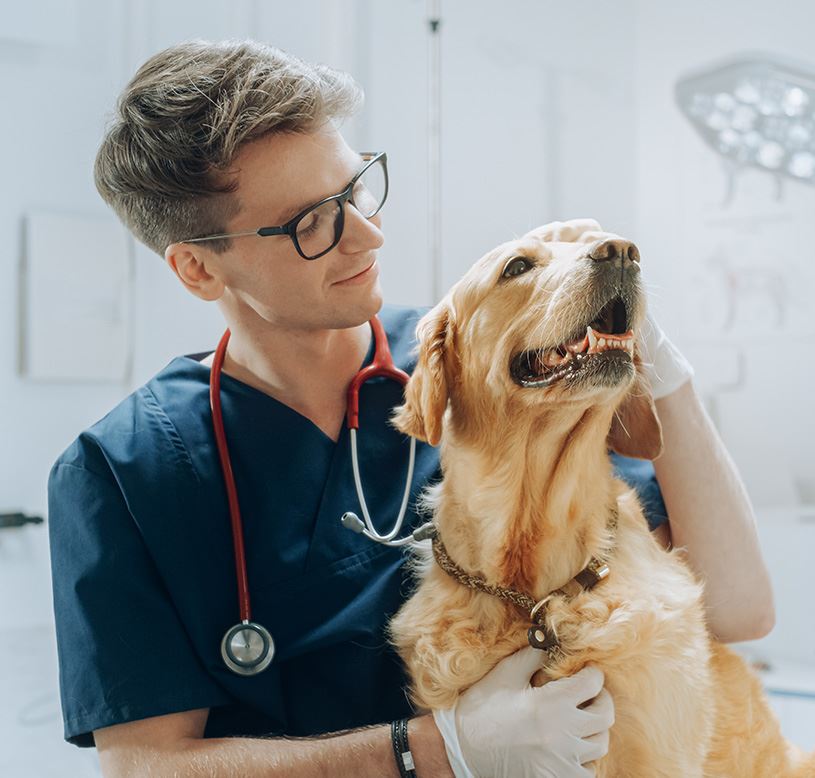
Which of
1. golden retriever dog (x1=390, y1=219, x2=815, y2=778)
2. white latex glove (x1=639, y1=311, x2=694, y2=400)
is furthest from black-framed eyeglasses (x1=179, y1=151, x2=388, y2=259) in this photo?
white latex glove (x1=639, y1=311, x2=694, y2=400)

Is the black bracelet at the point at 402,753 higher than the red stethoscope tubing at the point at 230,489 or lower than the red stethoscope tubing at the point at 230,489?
lower

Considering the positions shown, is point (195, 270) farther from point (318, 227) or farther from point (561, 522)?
point (561, 522)

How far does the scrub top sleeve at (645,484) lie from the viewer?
1504 millimetres

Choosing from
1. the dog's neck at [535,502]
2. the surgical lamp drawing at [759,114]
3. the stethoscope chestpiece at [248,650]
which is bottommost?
the stethoscope chestpiece at [248,650]

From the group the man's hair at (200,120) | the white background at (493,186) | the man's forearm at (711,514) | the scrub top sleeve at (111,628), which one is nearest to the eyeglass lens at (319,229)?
the man's hair at (200,120)

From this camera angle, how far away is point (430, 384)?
1275mm

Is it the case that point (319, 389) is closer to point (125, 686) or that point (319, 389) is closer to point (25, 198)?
point (125, 686)

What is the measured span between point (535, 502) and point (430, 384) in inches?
8.9

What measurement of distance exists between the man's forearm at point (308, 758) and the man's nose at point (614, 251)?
0.66m

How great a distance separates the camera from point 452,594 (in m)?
1.27

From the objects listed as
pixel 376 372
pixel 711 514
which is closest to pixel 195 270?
pixel 376 372

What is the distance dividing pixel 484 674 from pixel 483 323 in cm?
48

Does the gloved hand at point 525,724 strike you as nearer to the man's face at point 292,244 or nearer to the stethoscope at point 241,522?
the stethoscope at point 241,522

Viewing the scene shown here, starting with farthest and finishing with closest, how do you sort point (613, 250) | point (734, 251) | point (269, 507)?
1. point (734, 251)
2. point (269, 507)
3. point (613, 250)
